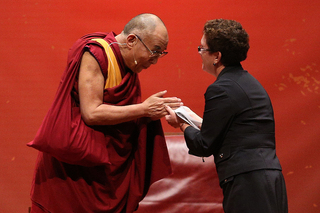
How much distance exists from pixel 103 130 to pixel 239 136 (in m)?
0.70

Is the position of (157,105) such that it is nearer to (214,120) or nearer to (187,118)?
(187,118)

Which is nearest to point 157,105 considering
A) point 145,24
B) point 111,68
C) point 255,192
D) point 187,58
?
point 111,68

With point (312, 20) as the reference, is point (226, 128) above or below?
below

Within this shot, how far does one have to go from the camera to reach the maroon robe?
159 centimetres

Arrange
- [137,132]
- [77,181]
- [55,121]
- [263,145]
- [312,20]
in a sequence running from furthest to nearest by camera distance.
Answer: [312,20], [137,132], [77,181], [55,121], [263,145]

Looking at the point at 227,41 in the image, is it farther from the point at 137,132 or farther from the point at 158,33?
the point at 137,132

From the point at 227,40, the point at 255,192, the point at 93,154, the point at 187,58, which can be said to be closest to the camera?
the point at 255,192

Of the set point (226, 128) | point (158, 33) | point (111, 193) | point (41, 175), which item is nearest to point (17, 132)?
point (41, 175)

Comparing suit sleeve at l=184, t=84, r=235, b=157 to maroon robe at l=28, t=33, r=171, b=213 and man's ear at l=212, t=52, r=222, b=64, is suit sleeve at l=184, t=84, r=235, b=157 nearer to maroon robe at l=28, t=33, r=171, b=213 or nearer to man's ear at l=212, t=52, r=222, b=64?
man's ear at l=212, t=52, r=222, b=64

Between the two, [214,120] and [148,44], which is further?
[148,44]

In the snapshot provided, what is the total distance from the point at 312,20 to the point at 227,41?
1.77m

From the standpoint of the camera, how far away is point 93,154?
1625 mm

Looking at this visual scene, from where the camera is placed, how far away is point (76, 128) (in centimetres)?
162

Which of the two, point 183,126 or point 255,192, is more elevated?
point 183,126
